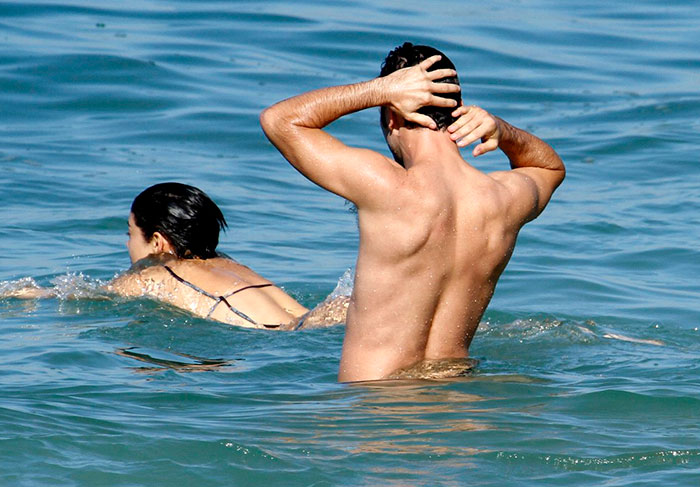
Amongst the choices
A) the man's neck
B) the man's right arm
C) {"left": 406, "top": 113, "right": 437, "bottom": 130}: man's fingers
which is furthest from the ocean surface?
{"left": 406, "top": 113, "right": 437, "bottom": 130}: man's fingers

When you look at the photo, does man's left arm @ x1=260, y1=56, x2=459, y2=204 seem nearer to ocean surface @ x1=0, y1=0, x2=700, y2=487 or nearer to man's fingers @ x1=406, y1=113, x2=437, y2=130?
man's fingers @ x1=406, y1=113, x2=437, y2=130

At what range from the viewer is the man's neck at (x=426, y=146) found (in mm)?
5109

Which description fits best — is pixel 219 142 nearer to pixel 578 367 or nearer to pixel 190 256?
pixel 190 256

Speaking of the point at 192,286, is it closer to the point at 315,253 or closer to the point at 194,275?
the point at 194,275

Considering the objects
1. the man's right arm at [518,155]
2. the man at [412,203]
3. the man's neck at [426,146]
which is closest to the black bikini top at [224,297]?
the man at [412,203]

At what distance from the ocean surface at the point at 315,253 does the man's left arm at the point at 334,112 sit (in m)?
0.97

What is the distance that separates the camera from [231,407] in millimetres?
5258

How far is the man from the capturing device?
16.1 ft

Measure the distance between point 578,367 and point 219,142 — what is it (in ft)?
25.1

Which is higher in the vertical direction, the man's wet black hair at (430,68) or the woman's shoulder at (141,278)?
the man's wet black hair at (430,68)

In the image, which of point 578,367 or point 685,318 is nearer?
point 578,367

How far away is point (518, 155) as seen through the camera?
562 centimetres

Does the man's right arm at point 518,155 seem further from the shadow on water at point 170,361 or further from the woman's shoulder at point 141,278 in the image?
the woman's shoulder at point 141,278

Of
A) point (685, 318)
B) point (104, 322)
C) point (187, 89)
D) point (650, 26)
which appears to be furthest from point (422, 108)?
point (650, 26)
